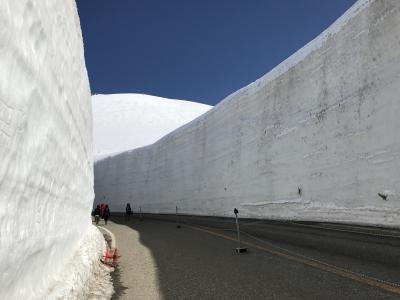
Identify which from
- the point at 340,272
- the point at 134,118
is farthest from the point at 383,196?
the point at 134,118

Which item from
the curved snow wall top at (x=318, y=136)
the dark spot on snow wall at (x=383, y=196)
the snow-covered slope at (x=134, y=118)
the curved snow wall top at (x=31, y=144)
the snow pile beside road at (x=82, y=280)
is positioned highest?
the snow-covered slope at (x=134, y=118)

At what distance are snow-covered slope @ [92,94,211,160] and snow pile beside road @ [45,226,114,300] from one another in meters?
77.6

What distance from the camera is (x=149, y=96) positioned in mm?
125188

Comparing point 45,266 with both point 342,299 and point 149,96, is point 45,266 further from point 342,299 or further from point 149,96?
point 149,96

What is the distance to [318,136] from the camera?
23.0 meters

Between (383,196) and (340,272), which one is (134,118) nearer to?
(383,196)

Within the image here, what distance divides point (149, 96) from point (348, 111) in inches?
4231

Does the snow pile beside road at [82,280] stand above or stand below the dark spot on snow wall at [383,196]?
below

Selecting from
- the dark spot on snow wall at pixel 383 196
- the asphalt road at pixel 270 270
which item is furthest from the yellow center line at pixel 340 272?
the dark spot on snow wall at pixel 383 196

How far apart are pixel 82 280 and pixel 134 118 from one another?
338 ft

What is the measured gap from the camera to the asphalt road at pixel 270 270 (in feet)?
20.2

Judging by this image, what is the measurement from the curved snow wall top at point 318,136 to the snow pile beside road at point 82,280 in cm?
1212

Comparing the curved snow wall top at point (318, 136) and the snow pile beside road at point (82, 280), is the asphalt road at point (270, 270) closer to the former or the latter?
the snow pile beside road at point (82, 280)

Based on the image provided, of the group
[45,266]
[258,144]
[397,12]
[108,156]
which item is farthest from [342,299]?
[108,156]
